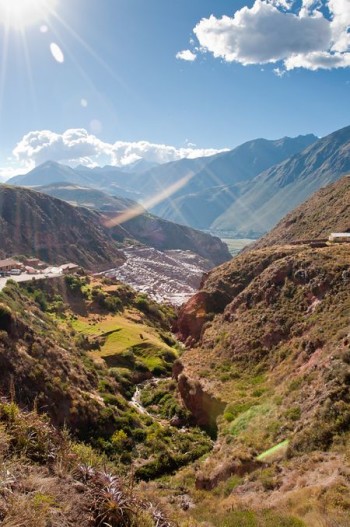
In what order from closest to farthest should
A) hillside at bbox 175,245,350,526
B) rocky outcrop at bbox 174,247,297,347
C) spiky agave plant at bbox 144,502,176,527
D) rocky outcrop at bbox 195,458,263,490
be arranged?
spiky agave plant at bbox 144,502,176,527, hillside at bbox 175,245,350,526, rocky outcrop at bbox 195,458,263,490, rocky outcrop at bbox 174,247,297,347

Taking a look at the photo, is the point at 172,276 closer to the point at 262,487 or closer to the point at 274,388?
the point at 274,388

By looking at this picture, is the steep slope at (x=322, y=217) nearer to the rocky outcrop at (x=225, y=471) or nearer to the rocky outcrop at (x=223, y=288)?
the rocky outcrop at (x=223, y=288)

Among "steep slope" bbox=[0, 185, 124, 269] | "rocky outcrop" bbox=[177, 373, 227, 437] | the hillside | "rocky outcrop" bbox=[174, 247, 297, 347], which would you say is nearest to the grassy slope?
"rocky outcrop" bbox=[177, 373, 227, 437]

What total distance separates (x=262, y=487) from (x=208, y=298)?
106 feet

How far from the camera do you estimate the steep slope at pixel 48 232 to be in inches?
5418

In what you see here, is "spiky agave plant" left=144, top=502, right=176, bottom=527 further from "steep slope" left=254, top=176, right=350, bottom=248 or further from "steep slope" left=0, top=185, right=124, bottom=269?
"steep slope" left=0, top=185, right=124, bottom=269

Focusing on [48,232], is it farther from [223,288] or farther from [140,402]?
[140,402]

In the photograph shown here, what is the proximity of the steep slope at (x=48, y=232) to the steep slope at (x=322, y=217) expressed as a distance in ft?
277

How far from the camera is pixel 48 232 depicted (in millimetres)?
151000

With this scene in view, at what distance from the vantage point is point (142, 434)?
27438 millimetres

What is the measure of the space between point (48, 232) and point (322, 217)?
109144 millimetres

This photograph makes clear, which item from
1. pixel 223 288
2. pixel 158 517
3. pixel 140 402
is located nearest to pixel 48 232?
pixel 223 288

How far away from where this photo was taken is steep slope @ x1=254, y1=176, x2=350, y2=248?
65.4m

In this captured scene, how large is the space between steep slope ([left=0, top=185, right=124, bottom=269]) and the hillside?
103 meters
